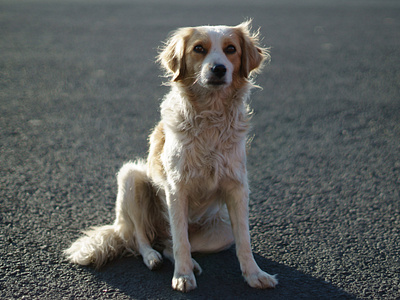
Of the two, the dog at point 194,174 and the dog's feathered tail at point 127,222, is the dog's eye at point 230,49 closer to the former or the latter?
the dog at point 194,174

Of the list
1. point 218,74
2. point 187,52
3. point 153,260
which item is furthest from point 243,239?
point 187,52

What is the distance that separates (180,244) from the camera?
3469mm

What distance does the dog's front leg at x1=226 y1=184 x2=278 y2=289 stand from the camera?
3.42 metres

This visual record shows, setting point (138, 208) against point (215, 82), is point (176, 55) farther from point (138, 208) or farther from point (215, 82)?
point (138, 208)

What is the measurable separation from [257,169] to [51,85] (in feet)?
16.8

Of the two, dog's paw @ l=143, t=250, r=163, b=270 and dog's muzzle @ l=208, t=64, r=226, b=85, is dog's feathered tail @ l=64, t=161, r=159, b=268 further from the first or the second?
dog's muzzle @ l=208, t=64, r=226, b=85

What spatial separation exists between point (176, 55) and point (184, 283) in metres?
1.70

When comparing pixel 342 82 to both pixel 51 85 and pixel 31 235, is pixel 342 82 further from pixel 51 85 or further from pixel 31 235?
pixel 31 235

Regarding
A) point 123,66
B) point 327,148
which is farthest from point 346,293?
point 123,66

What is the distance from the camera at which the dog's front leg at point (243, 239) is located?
342cm

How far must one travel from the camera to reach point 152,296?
3.31 metres

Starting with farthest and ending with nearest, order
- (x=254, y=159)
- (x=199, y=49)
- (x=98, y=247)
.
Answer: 1. (x=254, y=159)
2. (x=98, y=247)
3. (x=199, y=49)

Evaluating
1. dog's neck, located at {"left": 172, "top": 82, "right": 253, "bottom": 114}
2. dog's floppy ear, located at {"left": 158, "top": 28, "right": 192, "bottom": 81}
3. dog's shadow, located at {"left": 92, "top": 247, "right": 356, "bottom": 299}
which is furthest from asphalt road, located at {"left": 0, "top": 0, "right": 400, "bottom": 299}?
dog's floppy ear, located at {"left": 158, "top": 28, "right": 192, "bottom": 81}

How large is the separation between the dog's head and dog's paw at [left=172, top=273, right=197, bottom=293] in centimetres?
135
